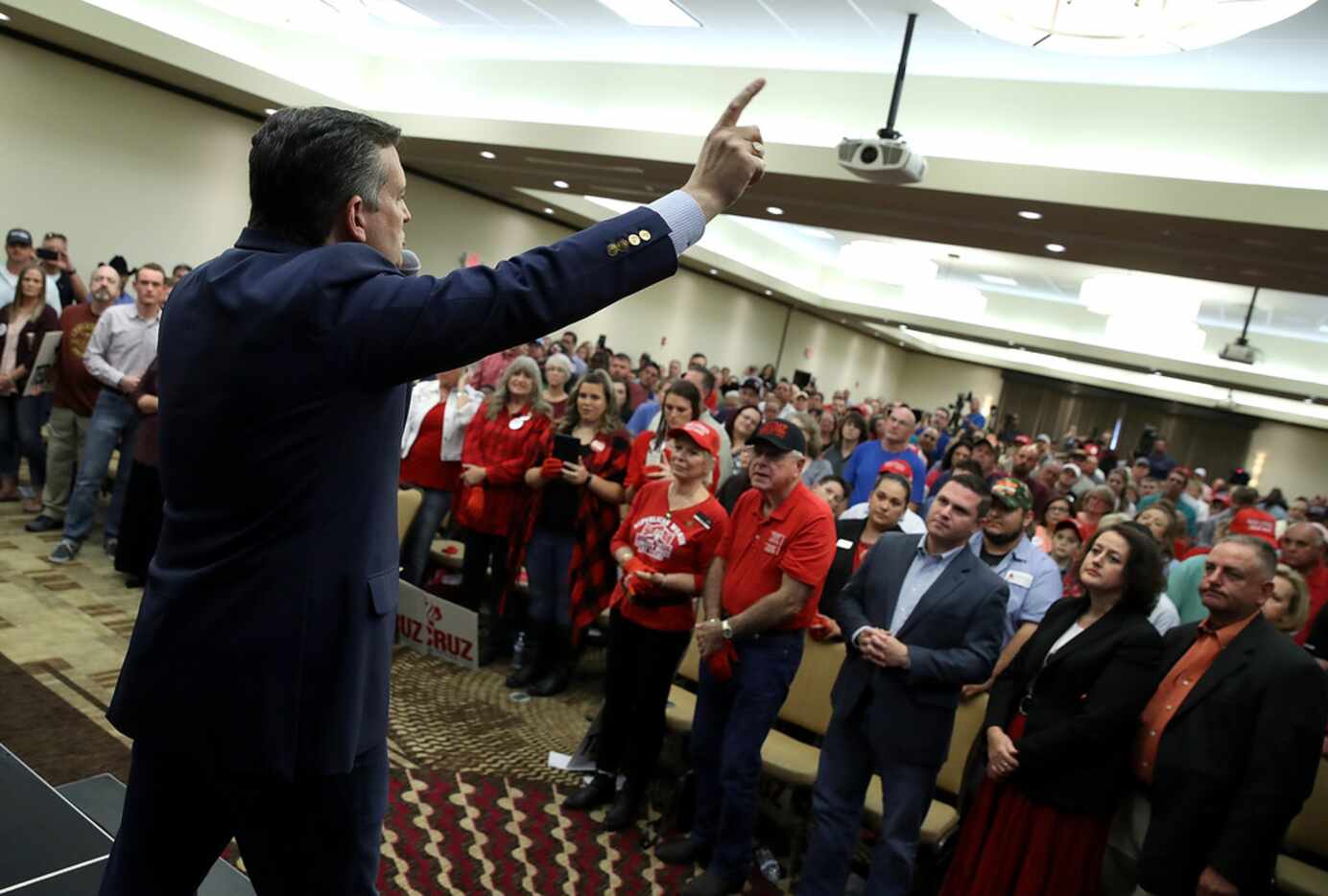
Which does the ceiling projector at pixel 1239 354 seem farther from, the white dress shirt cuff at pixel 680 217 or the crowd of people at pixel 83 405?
the white dress shirt cuff at pixel 680 217

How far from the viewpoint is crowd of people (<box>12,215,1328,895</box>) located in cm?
264

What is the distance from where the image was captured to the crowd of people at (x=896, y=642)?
2.64 meters

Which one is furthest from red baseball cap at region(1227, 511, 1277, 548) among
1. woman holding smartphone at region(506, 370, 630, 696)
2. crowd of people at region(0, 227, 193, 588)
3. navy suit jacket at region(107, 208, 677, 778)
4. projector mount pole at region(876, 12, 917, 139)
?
crowd of people at region(0, 227, 193, 588)

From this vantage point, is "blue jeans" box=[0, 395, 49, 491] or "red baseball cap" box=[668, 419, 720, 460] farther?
"blue jeans" box=[0, 395, 49, 491]

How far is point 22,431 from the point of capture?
5.87 meters

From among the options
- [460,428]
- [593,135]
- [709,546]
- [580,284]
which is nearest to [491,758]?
[709,546]

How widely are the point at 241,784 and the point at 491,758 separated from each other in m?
2.67

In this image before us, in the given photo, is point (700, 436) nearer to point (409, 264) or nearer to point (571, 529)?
point (571, 529)

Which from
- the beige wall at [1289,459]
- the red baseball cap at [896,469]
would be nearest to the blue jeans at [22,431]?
the red baseball cap at [896,469]

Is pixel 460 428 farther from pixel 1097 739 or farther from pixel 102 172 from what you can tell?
pixel 102 172

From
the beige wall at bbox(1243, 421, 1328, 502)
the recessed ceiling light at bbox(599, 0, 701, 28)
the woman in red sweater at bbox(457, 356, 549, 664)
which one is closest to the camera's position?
the woman in red sweater at bbox(457, 356, 549, 664)

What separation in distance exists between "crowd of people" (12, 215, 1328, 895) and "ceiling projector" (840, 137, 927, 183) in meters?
2.28

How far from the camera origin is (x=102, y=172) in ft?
29.5

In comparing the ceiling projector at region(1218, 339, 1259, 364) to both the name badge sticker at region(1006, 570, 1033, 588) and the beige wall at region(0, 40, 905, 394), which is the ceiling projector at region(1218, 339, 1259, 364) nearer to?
the name badge sticker at region(1006, 570, 1033, 588)
